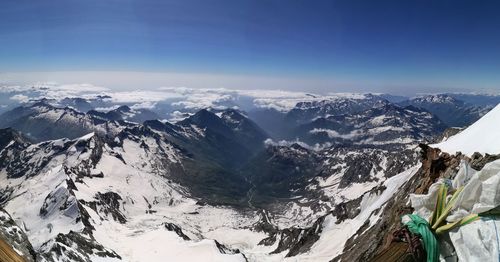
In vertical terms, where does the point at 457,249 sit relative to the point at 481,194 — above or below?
below

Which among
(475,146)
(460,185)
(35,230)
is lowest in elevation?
(35,230)

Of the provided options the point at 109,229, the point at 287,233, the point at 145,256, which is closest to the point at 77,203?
the point at 109,229

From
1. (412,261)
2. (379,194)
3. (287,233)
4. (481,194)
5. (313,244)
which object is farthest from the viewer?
(287,233)

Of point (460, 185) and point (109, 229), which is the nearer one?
point (460, 185)

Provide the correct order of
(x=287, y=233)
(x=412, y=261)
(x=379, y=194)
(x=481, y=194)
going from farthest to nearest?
(x=287, y=233) → (x=379, y=194) → (x=412, y=261) → (x=481, y=194)

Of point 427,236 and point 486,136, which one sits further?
point 486,136

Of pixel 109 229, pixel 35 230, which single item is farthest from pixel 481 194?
pixel 35 230

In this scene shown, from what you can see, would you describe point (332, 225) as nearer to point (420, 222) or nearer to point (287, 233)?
point (287, 233)

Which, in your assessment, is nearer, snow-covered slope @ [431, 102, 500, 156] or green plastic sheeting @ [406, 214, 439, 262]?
green plastic sheeting @ [406, 214, 439, 262]

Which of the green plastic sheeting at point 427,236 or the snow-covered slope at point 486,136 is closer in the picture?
the green plastic sheeting at point 427,236

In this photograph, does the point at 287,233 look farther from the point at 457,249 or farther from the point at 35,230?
the point at 457,249
